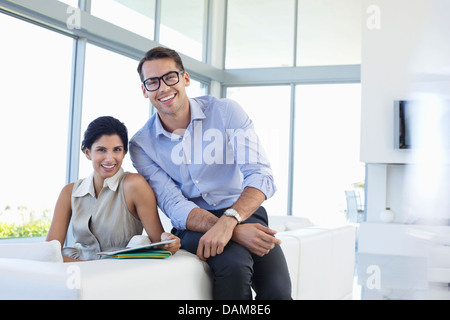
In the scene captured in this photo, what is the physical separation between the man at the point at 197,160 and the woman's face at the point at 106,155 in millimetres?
86

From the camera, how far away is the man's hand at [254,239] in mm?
1681

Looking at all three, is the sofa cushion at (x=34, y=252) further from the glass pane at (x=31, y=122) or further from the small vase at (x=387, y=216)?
the small vase at (x=387, y=216)

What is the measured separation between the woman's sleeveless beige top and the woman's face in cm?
4

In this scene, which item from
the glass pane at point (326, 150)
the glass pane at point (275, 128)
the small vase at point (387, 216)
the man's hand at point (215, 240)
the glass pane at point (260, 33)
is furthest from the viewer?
the glass pane at point (260, 33)

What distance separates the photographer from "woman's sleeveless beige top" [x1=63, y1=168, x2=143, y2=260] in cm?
193

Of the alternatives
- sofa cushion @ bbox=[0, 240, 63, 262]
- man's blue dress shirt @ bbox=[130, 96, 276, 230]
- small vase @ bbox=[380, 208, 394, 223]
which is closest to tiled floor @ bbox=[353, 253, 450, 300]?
small vase @ bbox=[380, 208, 394, 223]

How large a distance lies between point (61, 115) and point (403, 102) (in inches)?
168

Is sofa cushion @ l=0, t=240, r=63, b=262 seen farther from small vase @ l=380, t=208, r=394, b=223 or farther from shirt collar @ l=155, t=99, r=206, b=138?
small vase @ l=380, t=208, r=394, b=223

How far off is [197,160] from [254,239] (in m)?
0.45

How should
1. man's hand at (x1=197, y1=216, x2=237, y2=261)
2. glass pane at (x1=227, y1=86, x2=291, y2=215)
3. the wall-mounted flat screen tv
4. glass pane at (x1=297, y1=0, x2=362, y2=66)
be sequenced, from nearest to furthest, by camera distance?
man's hand at (x1=197, y1=216, x2=237, y2=261) → the wall-mounted flat screen tv → glass pane at (x1=297, y1=0, x2=362, y2=66) → glass pane at (x1=227, y1=86, x2=291, y2=215)

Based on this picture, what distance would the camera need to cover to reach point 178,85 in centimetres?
198

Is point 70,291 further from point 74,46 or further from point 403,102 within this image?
point 403,102

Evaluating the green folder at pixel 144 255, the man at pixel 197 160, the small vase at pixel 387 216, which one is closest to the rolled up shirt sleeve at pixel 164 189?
the man at pixel 197 160

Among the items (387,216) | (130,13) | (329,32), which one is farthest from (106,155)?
(329,32)
